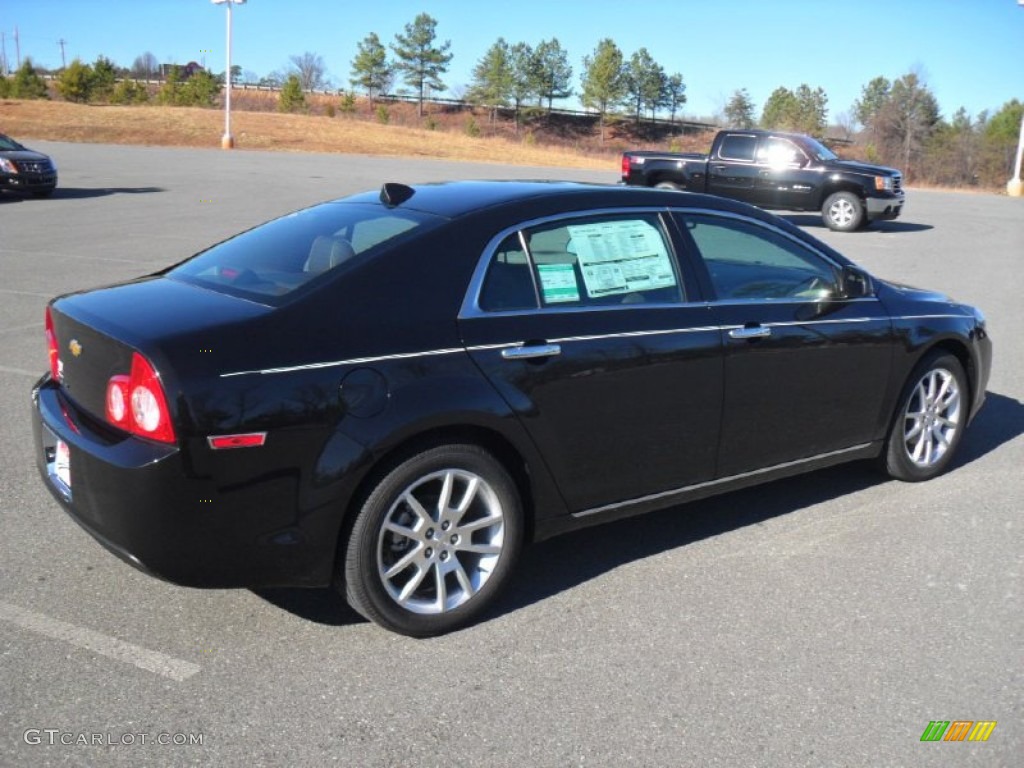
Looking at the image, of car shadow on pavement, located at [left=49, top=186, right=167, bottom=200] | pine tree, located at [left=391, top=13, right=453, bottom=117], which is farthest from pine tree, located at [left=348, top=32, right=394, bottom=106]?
car shadow on pavement, located at [left=49, top=186, right=167, bottom=200]

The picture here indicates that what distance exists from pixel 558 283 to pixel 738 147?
18135mm

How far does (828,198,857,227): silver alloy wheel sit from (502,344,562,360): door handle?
1817cm

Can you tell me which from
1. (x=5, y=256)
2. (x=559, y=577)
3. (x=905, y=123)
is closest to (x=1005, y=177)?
(x=905, y=123)

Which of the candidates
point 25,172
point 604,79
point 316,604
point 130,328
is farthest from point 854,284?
point 604,79

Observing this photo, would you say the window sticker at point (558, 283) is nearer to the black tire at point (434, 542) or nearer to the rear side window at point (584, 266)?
the rear side window at point (584, 266)

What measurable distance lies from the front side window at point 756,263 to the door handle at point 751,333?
0.16 meters

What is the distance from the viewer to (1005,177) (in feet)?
209

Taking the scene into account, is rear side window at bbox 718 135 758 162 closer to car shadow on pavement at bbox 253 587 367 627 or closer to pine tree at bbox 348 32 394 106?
car shadow on pavement at bbox 253 587 367 627

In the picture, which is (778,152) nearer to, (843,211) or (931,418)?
(843,211)

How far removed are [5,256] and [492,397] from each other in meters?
11.5

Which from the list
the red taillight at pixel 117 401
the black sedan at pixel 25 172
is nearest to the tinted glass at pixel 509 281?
the red taillight at pixel 117 401

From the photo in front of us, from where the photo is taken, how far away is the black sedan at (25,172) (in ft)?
65.2

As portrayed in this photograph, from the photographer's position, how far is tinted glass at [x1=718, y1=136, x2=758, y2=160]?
20.9m

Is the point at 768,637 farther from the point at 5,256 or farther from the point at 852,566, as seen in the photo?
the point at 5,256
